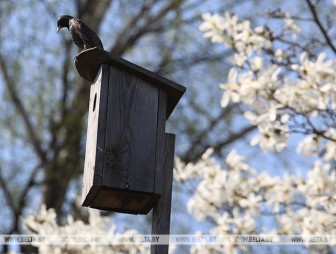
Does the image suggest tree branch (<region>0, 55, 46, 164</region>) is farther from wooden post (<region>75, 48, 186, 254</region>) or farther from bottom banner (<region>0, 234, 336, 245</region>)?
wooden post (<region>75, 48, 186, 254</region>)

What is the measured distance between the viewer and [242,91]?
4.83 meters

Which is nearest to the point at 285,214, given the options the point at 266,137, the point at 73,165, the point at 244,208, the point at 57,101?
the point at 244,208

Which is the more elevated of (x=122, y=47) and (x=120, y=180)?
(x=122, y=47)

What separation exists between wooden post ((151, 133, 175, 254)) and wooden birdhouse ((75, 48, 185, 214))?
0.02m

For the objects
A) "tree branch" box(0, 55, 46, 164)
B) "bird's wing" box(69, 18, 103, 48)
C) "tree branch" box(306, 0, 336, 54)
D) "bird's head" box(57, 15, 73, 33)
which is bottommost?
"bird's wing" box(69, 18, 103, 48)

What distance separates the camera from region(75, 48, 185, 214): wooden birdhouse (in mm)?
Result: 3379

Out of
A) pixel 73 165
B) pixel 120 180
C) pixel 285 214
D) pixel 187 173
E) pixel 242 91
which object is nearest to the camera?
pixel 120 180

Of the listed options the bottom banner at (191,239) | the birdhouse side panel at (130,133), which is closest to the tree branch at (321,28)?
the bottom banner at (191,239)

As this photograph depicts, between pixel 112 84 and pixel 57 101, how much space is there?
6757mm

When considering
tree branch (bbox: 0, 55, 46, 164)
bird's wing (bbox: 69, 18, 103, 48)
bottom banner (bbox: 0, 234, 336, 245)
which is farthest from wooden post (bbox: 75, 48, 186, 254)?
tree branch (bbox: 0, 55, 46, 164)

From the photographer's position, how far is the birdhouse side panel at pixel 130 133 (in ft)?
11.1

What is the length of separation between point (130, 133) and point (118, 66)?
1.14ft

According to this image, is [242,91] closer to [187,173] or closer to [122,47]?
[187,173]

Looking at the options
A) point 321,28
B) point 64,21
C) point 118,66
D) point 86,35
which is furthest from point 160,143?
point 321,28
